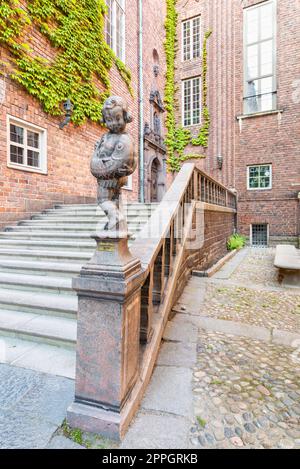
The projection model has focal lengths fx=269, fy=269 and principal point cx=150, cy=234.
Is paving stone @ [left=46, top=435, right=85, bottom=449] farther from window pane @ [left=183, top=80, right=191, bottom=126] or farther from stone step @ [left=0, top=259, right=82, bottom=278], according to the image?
window pane @ [left=183, top=80, right=191, bottom=126]

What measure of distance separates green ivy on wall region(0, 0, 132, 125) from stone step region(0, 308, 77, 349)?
4969 mm

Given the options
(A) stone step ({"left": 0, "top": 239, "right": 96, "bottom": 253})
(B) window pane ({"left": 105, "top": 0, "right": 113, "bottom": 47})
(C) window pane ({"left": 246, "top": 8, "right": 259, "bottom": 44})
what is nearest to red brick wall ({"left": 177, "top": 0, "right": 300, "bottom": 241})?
(C) window pane ({"left": 246, "top": 8, "right": 259, "bottom": 44})

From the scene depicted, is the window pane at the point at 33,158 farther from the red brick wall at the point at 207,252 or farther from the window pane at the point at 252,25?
the window pane at the point at 252,25

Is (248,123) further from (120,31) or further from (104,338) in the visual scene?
(104,338)

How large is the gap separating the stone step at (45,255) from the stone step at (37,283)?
0.37 m

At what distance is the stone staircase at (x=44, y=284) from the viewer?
92.7 inches

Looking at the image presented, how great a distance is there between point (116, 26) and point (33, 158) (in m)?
6.47

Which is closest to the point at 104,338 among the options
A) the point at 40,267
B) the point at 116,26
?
the point at 40,267

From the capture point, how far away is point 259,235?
11.3 metres

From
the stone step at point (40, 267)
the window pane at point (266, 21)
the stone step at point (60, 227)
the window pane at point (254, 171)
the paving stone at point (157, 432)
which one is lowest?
the paving stone at point (157, 432)

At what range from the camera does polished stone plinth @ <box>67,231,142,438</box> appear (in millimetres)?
1547

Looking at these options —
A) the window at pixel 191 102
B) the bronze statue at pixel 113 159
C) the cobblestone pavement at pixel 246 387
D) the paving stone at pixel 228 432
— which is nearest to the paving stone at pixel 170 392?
the cobblestone pavement at pixel 246 387
